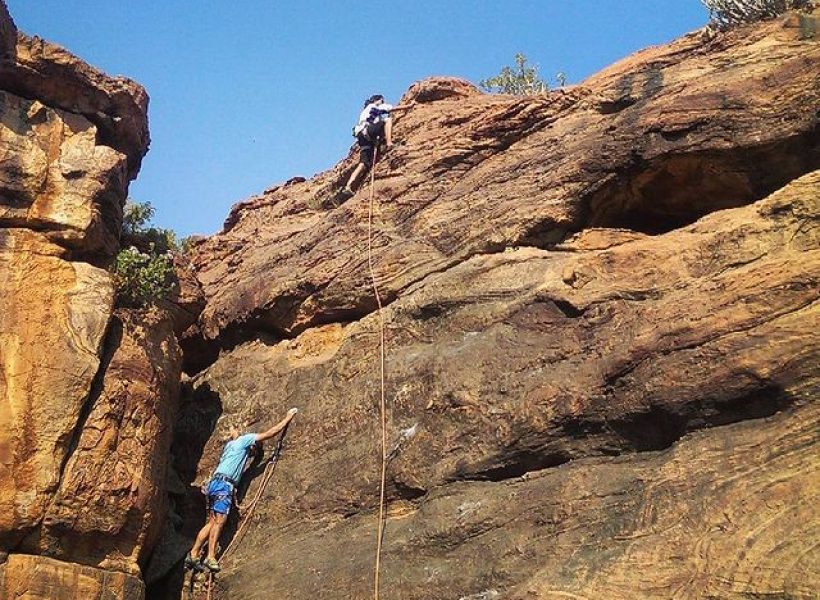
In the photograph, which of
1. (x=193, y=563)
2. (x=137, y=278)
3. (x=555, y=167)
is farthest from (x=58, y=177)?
(x=555, y=167)

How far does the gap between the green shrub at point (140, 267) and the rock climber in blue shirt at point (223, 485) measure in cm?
309

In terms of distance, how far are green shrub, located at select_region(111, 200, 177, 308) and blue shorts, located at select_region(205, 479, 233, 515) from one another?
3.53 meters

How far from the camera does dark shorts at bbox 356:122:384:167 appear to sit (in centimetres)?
1938

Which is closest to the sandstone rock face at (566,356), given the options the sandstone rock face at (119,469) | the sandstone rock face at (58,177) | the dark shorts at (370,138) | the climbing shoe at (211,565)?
the climbing shoe at (211,565)

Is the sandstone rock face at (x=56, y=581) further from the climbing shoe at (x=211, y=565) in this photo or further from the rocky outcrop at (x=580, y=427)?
the rocky outcrop at (x=580, y=427)

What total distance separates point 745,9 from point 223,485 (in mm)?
11613

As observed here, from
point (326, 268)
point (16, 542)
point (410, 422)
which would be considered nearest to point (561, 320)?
point (410, 422)

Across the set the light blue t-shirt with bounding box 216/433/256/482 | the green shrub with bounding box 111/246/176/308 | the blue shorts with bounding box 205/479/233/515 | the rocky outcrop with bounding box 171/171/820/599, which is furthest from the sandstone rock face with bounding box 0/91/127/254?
the rocky outcrop with bounding box 171/171/820/599

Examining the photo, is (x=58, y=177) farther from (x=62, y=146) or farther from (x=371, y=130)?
(x=371, y=130)

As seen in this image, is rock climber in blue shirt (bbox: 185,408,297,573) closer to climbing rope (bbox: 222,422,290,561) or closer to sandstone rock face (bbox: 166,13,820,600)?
climbing rope (bbox: 222,422,290,561)

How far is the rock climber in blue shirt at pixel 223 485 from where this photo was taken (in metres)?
14.9

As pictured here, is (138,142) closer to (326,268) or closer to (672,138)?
(326,268)

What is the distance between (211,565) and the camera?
47.7 feet

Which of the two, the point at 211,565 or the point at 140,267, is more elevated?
the point at 140,267
